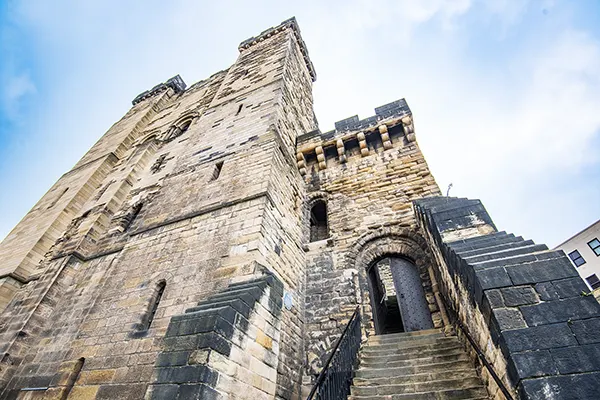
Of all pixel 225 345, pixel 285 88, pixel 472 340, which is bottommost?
pixel 225 345

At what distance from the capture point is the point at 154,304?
15.7ft

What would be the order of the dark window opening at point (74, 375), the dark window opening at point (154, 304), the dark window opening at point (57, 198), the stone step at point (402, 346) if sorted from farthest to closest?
the dark window opening at point (57, 198)
the stone step at point (402, 346)
the dark window opening at point (154, 304)
the dark window opening at point (74, 375)

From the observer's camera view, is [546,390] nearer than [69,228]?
Yes

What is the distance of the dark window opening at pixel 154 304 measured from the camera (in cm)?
448

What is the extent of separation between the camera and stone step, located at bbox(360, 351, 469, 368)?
4.29 meters

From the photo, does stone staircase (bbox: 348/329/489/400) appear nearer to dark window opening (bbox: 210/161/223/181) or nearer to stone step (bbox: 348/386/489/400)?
stone step (bbox: 348/386/489/400)

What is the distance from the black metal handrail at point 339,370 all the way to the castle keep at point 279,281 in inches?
1.4

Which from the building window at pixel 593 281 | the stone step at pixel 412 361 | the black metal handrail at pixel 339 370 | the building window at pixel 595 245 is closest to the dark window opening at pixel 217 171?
the black metal handrail at pixel 339 370

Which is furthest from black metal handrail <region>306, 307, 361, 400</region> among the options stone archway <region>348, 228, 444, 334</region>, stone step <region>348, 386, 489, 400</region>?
stone archway <region>348, 228, 444, 334</region>

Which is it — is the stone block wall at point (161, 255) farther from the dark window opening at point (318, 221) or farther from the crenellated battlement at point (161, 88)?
the crenellated battlement at point (161, 88)

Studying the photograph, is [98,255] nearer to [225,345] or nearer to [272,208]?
[272,208]

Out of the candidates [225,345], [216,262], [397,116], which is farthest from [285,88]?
[225,345]

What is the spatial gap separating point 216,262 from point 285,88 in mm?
7171

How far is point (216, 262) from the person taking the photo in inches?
187
